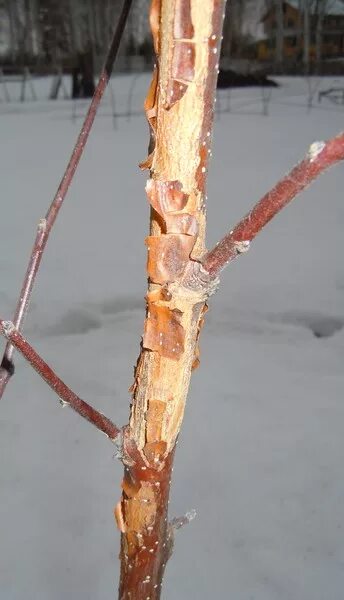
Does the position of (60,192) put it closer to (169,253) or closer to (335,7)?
(169,253)

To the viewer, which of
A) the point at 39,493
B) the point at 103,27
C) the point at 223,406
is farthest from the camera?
the point at 103,27

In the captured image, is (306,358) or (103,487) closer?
(103,487)

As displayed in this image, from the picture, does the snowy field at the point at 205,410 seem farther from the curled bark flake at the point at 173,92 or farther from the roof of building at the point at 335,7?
the roof of building at the point at 335,7

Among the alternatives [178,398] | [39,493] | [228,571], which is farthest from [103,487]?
[178,398]

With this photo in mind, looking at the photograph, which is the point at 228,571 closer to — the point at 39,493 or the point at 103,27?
the point at 39,493

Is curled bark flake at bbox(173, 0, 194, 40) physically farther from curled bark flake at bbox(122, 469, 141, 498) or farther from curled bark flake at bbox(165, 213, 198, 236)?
curled bark flake at bbox(122, 469, 141, 498)

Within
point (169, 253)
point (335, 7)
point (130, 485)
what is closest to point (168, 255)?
point (169, 253)

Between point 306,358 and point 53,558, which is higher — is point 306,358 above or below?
above

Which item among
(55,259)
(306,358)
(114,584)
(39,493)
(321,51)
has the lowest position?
(114,584)
